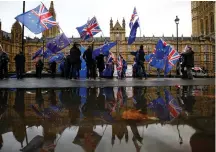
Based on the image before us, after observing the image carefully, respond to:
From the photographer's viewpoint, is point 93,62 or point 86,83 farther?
point 93,62

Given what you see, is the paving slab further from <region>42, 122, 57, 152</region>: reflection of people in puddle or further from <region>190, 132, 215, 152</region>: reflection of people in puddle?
<region>190, 132, 215, 152</region>: reflection of people in puddle

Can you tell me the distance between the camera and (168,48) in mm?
13977

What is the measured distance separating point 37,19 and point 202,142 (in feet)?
35.0

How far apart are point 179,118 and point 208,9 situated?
80.6 m

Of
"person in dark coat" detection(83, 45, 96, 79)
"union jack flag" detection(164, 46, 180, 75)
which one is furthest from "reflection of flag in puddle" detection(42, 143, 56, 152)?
"union jack flag" detection(164, 46, 180, 75)

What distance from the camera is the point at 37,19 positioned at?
36.0ft

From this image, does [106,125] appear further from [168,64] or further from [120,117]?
[168,64]

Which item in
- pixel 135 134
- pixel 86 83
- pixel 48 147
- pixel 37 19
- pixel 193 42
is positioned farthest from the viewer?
pixel 193 42

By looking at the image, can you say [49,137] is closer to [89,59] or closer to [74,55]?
[74,55]

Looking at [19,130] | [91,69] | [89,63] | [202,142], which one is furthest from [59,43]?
[202,142]

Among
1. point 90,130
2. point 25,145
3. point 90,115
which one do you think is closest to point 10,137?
point 25,145

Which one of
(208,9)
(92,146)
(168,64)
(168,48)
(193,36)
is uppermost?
(208,9)

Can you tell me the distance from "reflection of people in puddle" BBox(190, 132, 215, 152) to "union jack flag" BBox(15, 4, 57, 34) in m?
10.2

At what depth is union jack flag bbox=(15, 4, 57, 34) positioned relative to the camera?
35.0 ft
